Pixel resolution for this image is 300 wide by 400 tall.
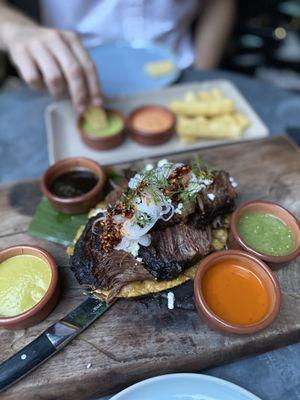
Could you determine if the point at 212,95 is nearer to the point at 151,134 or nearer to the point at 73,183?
the point at 151,134

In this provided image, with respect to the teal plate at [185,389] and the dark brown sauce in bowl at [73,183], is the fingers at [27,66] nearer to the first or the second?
the dark brown sauce in bowl at [73,183]

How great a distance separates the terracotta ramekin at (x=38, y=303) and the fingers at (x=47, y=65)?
5.12 ft

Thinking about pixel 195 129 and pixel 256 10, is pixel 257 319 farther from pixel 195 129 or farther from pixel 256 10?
pixel 256 10

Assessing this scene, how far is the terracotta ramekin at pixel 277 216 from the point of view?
2.34 meters

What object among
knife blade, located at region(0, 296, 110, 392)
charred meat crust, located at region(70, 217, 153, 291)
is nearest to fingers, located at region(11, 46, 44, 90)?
charred meat crust, located at region(70, 217, 153, 291)

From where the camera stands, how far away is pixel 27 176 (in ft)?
11.3

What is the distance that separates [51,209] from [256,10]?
433 centimetres

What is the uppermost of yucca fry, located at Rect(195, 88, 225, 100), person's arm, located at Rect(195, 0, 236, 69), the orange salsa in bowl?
person's arm, located at Rect(195, 0, 236, 69)

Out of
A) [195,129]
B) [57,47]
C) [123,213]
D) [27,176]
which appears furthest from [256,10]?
[123,213]

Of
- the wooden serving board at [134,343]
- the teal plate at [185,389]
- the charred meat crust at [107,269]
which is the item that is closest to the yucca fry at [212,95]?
the wooden serving board at [134,343]

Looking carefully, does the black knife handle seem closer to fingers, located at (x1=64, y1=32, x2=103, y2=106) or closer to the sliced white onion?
the sliced white onion

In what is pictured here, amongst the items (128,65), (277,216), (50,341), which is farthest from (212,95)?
(50,341)

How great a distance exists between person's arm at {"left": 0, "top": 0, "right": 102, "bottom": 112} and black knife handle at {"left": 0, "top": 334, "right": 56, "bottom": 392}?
6.97 feet

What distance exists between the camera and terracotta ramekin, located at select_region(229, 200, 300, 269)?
2.34 metres
